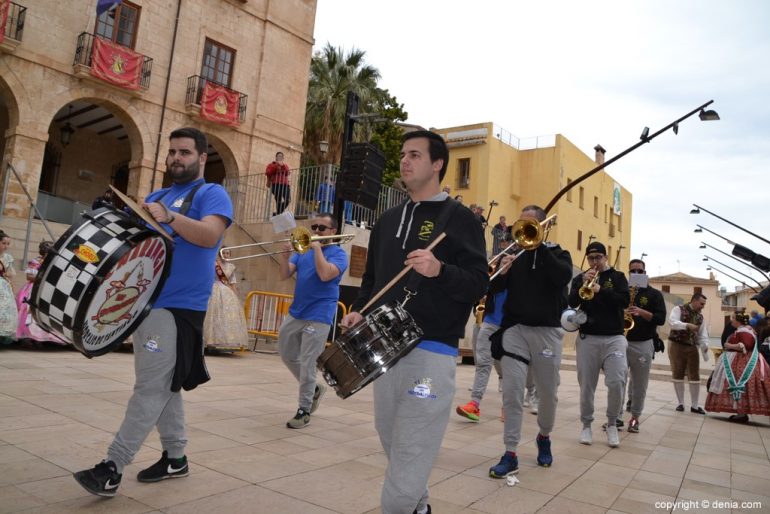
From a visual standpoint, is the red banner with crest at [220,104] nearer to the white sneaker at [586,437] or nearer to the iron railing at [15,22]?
the iron railing at [15,22]

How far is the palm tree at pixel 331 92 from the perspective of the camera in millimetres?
27219

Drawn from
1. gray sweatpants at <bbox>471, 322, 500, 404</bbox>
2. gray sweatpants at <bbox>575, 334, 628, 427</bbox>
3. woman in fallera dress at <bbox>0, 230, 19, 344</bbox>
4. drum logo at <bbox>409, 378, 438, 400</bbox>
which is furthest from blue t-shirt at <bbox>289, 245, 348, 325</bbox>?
woman in fallera dress at <bbox>0, 230, 19, 344</bbox>

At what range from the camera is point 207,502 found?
3158 mm

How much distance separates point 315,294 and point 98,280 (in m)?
2.76

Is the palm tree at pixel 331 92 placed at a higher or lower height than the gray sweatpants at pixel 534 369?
higher

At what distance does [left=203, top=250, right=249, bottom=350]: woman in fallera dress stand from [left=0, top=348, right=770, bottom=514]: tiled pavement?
277 cm

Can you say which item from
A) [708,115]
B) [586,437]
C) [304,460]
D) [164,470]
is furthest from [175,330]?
[708,115]

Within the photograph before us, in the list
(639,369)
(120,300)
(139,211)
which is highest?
(139,211)

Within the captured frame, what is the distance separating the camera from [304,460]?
13.9ft

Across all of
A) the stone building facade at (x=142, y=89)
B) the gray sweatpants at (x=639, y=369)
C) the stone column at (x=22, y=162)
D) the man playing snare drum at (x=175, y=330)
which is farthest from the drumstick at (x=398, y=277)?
the stone column at (x=22, y=162)

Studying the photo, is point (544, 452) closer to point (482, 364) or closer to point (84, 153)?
point (482, 364)

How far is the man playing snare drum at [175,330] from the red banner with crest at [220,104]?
53.6 ft

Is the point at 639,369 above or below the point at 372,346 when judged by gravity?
below

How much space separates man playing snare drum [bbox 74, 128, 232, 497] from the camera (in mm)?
3113
